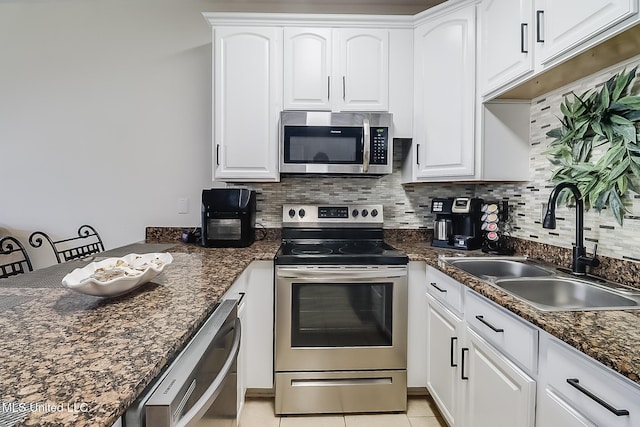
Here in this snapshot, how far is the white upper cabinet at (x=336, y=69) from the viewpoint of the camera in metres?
2.14

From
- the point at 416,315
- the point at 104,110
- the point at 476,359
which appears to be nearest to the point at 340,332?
the point at 416,315

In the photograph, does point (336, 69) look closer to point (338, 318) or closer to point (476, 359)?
point (338, 318)

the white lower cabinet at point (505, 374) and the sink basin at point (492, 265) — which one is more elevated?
the sink basin at point (492, 265)

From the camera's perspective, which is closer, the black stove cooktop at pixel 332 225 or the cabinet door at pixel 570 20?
the cabinet door at pixel 570 20

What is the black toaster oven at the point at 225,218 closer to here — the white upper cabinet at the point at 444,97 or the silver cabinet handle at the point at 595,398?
the white upper cabinet at the point at 444,97

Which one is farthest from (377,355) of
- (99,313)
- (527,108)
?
(527,108)

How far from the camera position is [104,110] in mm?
2520

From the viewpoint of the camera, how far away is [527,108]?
190 centimetres

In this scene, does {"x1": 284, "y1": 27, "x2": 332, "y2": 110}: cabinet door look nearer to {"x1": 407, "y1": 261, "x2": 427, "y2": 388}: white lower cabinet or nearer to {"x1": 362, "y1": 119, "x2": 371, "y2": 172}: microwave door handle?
{"x1": 362, "y1": 119, "x2": 371, "y2": 172}: microwave door handle

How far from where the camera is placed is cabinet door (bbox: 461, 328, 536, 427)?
1.07m

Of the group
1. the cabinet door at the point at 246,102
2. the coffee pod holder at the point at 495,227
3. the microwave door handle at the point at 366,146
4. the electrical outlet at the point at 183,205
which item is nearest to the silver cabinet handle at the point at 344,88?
the microwave door handle at the point at 366,146

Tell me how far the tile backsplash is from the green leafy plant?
0.05 metres

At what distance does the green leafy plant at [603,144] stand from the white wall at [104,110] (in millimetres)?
2145

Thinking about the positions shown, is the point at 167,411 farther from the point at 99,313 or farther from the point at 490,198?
the point at 490,198
